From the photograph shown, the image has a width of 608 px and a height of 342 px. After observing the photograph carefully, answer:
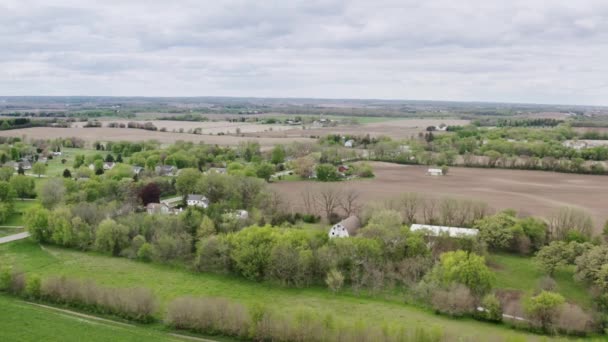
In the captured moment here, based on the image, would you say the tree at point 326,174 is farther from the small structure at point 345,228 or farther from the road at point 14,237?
the road at point 14,237

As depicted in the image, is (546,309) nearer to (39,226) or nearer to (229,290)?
(229,290)

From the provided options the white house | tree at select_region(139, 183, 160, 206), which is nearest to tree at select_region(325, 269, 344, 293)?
tree at select_region(139, 183, 160, 206)

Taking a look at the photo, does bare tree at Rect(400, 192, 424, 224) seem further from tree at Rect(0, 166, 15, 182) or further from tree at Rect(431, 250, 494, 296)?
tree at Rect(0, 166, 15, 182)

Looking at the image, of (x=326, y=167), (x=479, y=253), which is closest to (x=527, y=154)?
(x=326, y=167)

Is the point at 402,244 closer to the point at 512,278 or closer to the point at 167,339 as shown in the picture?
the point at 512,278

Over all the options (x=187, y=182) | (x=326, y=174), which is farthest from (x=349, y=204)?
(x=326, y=174)

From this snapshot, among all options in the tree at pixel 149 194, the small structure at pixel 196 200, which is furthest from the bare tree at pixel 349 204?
the tree at pixel 149 194
